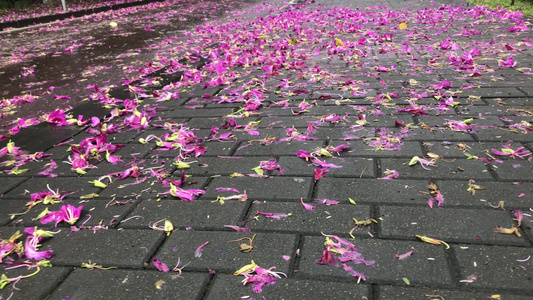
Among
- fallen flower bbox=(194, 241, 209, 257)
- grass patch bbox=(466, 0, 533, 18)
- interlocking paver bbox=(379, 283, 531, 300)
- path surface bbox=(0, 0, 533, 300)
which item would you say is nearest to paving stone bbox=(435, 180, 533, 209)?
path surface bbox=(0, 0, 533, 300)

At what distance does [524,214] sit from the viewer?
1.75 m

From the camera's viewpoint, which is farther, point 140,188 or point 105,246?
point 140,188

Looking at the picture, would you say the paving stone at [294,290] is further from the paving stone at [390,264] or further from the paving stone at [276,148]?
the paving stone at [276,148]

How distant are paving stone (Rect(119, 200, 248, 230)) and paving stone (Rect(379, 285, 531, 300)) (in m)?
0.80

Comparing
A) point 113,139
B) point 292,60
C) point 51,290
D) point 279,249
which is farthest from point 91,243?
point 292,60

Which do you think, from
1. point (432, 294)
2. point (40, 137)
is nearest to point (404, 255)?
point (432, 294)

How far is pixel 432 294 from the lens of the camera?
1369 mm

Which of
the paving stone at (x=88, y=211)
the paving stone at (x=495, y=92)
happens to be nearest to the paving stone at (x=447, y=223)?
the paving stone at (x=88, y=211)

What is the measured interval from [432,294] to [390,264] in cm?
19

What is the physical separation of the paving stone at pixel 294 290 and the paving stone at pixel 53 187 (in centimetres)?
123

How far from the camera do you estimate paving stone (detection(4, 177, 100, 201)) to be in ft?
7.55

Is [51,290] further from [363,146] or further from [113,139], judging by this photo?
[363,146]

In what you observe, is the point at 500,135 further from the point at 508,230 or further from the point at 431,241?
the point at 431,241

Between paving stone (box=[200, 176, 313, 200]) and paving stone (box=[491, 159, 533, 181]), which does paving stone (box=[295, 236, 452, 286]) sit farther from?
paving stone (box=[491, 159, 533, 181])
